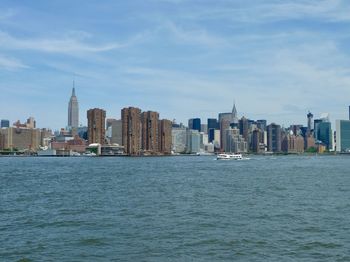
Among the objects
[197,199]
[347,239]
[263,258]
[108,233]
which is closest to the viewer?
[263,258]

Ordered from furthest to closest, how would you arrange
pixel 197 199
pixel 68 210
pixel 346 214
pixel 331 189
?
pixel 331 189
pixel 197 199
pixel 68 210
pixel 346 214

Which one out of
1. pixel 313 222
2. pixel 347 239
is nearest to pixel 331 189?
pixel 313 222

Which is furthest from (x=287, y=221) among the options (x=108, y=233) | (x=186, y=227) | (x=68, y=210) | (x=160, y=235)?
(x=68, y=210)

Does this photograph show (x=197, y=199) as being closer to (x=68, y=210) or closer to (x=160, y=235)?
(x=68, y=210)

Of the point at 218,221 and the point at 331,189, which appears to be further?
the point at 331,189

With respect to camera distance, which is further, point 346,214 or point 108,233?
Answer: point 346,214

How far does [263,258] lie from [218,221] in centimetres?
1074

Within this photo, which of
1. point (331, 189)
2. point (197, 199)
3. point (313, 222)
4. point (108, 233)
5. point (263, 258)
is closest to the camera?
Answer: point (263, 258)

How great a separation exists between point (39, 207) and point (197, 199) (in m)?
14.8

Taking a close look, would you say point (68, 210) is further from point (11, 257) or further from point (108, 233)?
point (11, 257)

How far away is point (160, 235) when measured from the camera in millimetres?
29594

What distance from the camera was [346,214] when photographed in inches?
1481

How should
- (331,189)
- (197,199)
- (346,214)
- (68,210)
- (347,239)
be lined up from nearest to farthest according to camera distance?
1. (347,239)
2. (346,214)
3. (68,210)
4. (197,199)
5. (331,189)

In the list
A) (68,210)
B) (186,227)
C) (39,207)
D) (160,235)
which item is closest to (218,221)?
(186,227)
